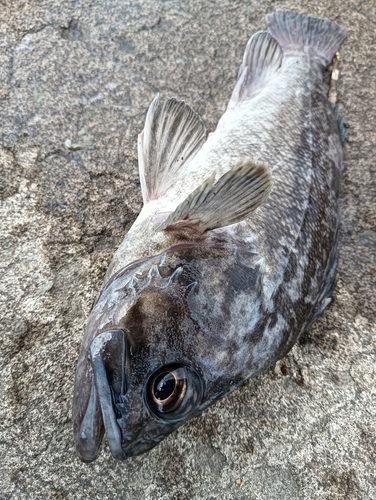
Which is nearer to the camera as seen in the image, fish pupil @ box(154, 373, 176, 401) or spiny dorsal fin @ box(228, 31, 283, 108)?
fish pupil @ box(154, 373, 176, 401)

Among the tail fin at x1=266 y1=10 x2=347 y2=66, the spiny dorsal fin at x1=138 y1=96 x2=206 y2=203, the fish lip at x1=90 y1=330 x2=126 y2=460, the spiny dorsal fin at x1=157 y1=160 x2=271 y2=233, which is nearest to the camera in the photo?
the fish lip at x1=90 y1=330 x2=126 y2=460

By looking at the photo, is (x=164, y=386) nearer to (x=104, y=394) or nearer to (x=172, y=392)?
(x=172, y=392)

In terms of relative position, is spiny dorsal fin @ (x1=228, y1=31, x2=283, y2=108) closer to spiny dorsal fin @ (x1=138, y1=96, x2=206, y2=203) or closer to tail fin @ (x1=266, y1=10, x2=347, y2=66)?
tail fin @ (x1=266, y1=10, x2=347, y2=66)

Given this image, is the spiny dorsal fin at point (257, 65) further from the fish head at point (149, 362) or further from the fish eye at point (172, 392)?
the fish eye at point (172, 392)

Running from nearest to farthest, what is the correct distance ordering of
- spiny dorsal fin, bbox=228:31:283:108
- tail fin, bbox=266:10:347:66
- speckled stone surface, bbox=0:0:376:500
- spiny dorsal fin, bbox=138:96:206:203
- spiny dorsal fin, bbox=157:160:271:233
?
spiny dorsal fin, bbox=157:160:271:233
speckled stone surface, bbox=0:0:376:500
spiny dorsal fin, bbox=138:96:206:203
spiny dorsal fin, bbox=228:31:283:108
tail fin, bbox=266:10:347:66

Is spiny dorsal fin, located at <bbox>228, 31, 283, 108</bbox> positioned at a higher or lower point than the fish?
higher

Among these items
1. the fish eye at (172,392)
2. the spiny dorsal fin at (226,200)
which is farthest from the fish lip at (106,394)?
the spiny dorsal fin at (226,200)

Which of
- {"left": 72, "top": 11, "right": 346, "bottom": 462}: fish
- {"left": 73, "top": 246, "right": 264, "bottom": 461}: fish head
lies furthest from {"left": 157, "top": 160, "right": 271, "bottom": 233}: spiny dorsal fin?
{"left": 73, "top": 246, "right": 264, "bottom": 461}: fish head
